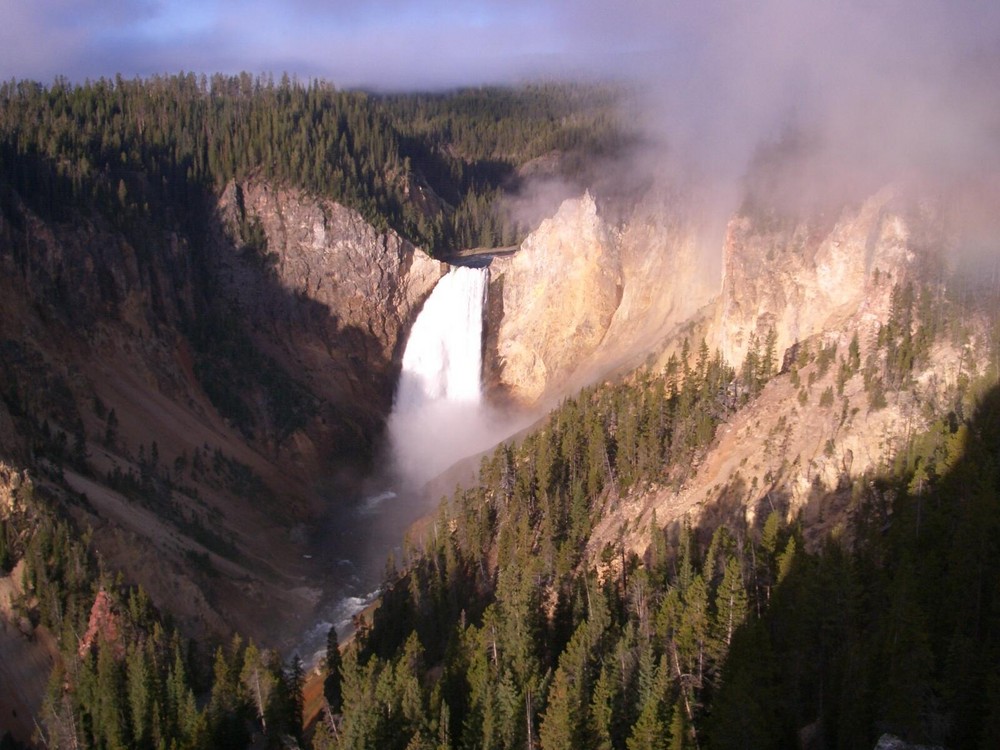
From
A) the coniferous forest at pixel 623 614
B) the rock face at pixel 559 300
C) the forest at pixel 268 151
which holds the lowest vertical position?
the coniferous forest at pixel 623 614

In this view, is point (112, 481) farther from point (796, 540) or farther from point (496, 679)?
point (796, 540)

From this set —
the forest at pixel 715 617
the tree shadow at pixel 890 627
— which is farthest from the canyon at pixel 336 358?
the tree shadow at pixel 890 627

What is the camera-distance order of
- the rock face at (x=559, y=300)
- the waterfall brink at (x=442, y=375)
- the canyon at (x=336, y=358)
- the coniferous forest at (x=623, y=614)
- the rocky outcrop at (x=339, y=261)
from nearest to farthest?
1. the coniferous forest at (x=623, y=614)
2. the canyon at (x=336, y=358)
3. the rock face at (x=559, y=300)
4. the waterfall brink at (x=442, y=375)
5. the rocky outcrop at (x=339, y=261)

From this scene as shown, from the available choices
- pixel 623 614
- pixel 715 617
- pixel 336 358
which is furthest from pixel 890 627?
pixel 336 358

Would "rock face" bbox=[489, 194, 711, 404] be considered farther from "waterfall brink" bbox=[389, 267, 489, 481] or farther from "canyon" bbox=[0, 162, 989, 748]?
"waterfall brink" bbox=[389, 267, 489, 481]

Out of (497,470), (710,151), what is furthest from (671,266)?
(497,470)

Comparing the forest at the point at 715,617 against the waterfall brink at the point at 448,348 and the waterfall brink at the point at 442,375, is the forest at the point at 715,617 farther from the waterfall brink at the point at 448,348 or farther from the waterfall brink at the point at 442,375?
the waterfall brink at the point at 448,348

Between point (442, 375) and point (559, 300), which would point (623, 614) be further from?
point (442, 375)
